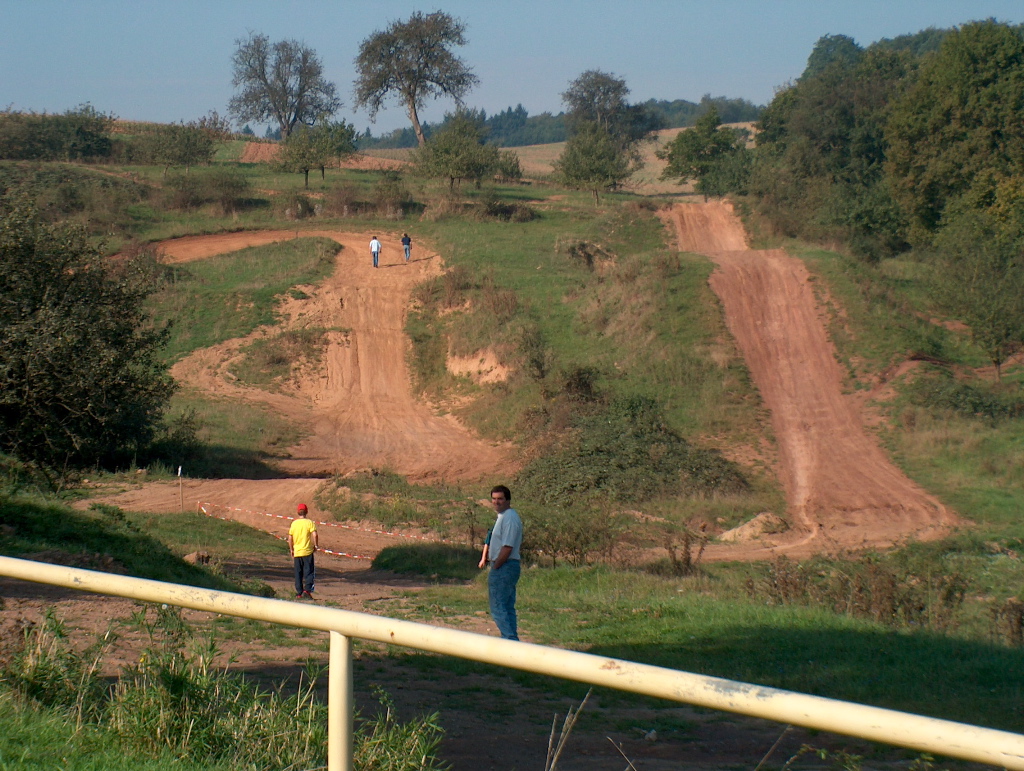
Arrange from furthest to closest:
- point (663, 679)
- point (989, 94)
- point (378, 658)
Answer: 1. point (989, 94)
2. point (378, 658)
3. point (663, 679)

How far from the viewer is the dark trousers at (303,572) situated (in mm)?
11031

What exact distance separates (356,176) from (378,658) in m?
53.7

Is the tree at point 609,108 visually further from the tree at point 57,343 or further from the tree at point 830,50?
the tree at point 57,343

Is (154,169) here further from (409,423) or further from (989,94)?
(989,94)

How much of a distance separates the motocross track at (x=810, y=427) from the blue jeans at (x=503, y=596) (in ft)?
30.6

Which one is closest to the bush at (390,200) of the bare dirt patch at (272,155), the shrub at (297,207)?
the shrub at (297,207)

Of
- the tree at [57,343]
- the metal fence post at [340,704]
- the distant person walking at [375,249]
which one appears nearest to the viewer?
the metal fence post at [340,704]

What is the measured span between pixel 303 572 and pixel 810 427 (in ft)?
53.2

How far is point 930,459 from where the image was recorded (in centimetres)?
2111

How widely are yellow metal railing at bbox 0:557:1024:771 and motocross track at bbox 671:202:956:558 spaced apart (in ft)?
46.4

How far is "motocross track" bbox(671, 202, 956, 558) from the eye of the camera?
1767 centimetres

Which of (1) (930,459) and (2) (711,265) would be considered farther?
(2) (711,265)

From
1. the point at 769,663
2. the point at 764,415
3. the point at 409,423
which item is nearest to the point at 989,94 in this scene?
the point at 764,415

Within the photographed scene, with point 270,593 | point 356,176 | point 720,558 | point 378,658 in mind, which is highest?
point 356,176
